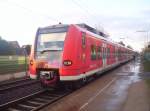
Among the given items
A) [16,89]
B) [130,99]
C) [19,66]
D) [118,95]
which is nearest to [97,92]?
[118,95]

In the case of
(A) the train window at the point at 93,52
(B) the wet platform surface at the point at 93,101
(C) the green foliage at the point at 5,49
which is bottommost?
(B) the wet platform surface at the point at 93,101

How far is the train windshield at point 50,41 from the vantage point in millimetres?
12141

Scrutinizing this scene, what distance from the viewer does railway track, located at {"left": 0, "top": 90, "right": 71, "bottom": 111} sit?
30.7ft

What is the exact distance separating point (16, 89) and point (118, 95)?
5.37m

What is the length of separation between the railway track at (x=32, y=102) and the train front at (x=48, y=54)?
63 centimetres

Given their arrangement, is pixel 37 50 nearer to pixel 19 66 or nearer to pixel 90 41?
pixel 90 41

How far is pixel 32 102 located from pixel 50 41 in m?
3.26

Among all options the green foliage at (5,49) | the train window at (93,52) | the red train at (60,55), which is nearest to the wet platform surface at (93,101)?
the red train at (60,55)

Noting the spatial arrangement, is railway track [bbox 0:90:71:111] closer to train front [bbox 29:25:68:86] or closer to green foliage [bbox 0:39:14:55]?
train front [bbox 29:25:68:86]

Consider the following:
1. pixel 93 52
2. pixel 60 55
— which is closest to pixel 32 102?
pixel 60 55

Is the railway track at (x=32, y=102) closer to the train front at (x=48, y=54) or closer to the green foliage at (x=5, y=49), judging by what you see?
the train front at (x=48, y=54)

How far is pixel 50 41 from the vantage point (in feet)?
41.1

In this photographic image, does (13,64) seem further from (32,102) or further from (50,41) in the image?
(32,102)

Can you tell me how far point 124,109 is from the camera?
29.6 ft
